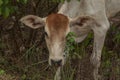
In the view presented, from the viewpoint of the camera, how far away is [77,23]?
20.6 ft

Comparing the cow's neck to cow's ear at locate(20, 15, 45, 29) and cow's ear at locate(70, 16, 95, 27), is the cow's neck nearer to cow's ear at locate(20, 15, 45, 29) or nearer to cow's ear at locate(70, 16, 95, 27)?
cow's ear at locate(70, 16, 95, 27)

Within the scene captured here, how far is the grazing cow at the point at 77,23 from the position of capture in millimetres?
5875

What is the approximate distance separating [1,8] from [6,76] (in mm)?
1103

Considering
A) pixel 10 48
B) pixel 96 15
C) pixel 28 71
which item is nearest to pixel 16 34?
pixel 10 48

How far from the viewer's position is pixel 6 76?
21.3ft

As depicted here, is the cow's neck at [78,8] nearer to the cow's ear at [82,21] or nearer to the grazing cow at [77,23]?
the grazing cow at [77,23]

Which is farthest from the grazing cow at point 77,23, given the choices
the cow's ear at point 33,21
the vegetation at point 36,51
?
the vegetation at point 36,51

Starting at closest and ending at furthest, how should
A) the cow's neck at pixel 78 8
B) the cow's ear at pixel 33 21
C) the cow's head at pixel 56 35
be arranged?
the cow's head at pixel 56 35 → the cow's ear at pixel 33 21 → the cow's neck at pixel 78 8

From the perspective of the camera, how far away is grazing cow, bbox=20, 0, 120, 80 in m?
5.88

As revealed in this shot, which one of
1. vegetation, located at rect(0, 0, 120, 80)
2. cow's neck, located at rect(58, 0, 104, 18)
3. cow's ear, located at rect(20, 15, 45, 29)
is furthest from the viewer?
cow's neck, located at rect(58, 0, 104, 18)

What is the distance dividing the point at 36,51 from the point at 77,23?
105 cm

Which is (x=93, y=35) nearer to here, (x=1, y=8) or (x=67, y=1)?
(x=67, y=1)

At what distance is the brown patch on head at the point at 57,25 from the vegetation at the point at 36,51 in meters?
0.14

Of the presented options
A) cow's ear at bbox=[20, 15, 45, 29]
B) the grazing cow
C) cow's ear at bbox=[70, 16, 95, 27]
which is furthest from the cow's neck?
cow's ear at bbox=[20, 15, 45, 29]
